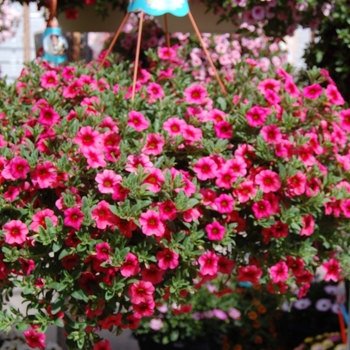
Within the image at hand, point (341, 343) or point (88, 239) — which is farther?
point (341, 343)

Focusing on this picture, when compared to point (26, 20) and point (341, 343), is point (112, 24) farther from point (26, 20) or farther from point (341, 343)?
point (26, 20)

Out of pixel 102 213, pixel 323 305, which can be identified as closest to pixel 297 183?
pixel 102 213

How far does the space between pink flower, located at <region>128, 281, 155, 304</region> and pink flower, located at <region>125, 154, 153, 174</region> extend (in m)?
0.27

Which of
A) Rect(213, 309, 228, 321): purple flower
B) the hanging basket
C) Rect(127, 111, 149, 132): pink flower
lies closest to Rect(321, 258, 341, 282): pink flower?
Rect(127, 111, 149, 132): pink flower

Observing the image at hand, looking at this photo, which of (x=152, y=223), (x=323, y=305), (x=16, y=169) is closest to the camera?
(x=152, y=223)

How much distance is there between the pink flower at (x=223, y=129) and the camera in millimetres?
1740

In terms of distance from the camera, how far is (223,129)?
1751 millimetres

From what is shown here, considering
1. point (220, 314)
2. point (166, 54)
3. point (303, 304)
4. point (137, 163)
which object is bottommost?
point (220, 314)

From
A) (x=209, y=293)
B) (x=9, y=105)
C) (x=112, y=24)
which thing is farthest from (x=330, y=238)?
(x=209, y=293)

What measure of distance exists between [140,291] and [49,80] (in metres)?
0.80

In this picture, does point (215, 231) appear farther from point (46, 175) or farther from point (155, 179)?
point (46, 175)

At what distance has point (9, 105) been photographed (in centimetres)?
201

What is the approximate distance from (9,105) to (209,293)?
1.84 m

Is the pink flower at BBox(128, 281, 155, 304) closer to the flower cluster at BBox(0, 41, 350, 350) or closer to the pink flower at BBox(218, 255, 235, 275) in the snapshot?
the flower cluster at BBox(0, 41, 350, 350)
